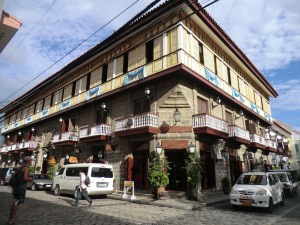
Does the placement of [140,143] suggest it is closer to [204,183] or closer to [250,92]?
[204,183]

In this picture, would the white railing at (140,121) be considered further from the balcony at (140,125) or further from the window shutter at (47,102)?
the window shutter at (47,102)

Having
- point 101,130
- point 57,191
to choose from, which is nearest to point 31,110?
point 101,130

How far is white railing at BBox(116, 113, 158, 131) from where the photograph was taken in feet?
50.8

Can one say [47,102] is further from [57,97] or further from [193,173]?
[193,173]

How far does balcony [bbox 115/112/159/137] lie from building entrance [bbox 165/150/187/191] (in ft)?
5.97

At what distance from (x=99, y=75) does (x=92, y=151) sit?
648 cm

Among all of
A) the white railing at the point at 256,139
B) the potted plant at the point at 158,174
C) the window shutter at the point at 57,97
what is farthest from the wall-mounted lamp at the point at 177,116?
the window shutter at the point at 57,97

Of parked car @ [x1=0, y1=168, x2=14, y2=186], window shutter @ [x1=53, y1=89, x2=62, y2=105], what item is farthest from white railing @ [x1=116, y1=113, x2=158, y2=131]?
parked car @ [x1=0, y1=168, x2=14, y2=186]

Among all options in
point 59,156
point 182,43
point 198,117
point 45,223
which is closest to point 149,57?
point 182,43

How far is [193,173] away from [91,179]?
18.9 ft

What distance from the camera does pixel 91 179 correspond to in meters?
14.0

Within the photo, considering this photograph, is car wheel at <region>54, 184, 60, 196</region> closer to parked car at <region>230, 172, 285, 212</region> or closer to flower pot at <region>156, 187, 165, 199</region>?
flower pot at <region>156, 187, 165, 199</region>

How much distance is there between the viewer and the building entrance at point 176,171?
1516 centimetres

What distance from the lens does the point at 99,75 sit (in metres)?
21.4
